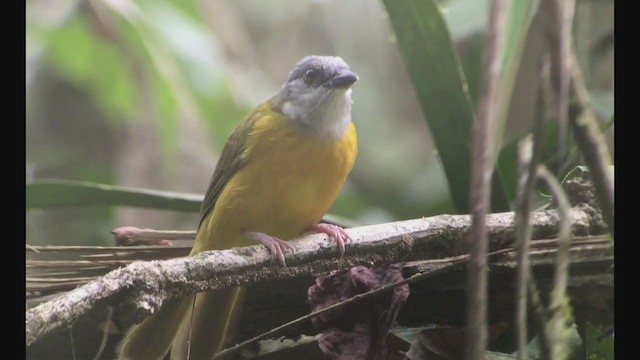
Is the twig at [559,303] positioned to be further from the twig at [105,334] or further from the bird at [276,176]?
the twig at [105,334]

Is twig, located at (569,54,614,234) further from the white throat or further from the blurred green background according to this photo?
the white throat

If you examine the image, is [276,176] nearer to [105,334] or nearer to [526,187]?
[105,334]

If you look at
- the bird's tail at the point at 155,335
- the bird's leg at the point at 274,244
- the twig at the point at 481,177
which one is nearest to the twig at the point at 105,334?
the bird's tail at the point at 155,335

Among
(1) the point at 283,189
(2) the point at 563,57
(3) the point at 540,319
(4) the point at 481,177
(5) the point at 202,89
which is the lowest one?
(3) the point at 540,319

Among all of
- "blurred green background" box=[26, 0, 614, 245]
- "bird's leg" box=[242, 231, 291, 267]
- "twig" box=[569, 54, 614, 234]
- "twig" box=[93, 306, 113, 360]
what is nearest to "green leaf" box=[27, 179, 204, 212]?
"blurred green background" box=[26, 0, 614, 245]

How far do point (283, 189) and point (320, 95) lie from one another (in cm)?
18

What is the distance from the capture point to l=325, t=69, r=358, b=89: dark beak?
131cm

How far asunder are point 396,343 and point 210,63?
77cm

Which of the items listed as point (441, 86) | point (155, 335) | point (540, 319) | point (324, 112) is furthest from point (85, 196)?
point (540, 319)

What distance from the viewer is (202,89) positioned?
171 centimetres

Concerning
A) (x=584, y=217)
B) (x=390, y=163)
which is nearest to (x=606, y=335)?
(x=584, y=217)

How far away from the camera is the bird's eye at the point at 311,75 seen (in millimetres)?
1392
